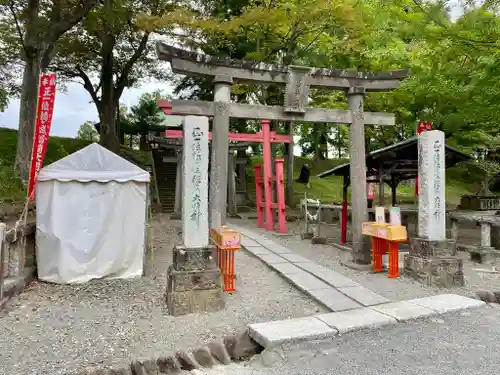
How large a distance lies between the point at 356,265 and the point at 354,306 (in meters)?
2.61

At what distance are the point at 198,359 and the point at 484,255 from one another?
7.55 metres

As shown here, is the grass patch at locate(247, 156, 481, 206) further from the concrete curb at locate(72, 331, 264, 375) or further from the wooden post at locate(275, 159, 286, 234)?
the concrete curb at locate(72, 331, 264, 375)

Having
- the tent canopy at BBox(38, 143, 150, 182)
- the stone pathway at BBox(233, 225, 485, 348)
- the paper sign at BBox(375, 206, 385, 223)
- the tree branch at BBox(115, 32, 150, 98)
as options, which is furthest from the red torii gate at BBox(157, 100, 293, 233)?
the tree branch at BBox(115, 32, 150, 98)

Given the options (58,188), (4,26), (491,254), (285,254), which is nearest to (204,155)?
(58,188)

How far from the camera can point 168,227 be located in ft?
44.0

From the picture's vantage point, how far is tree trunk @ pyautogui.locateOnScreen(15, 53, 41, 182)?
1269cm

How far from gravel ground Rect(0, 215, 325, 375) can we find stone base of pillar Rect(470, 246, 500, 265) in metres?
5.07

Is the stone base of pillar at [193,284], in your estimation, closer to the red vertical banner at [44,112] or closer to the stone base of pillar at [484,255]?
the red vertical banner at [44,112]

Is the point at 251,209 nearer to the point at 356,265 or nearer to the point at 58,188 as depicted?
the point at 356,265

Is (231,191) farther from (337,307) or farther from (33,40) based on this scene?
(337,307)

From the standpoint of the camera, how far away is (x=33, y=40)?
12.3 m

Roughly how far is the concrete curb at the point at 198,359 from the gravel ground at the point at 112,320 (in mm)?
160

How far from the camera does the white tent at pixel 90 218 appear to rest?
6594mm

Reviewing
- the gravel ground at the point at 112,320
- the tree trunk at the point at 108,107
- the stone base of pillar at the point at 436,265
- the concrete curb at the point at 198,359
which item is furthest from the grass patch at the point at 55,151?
the stone base of pillar at the point at 436,265
